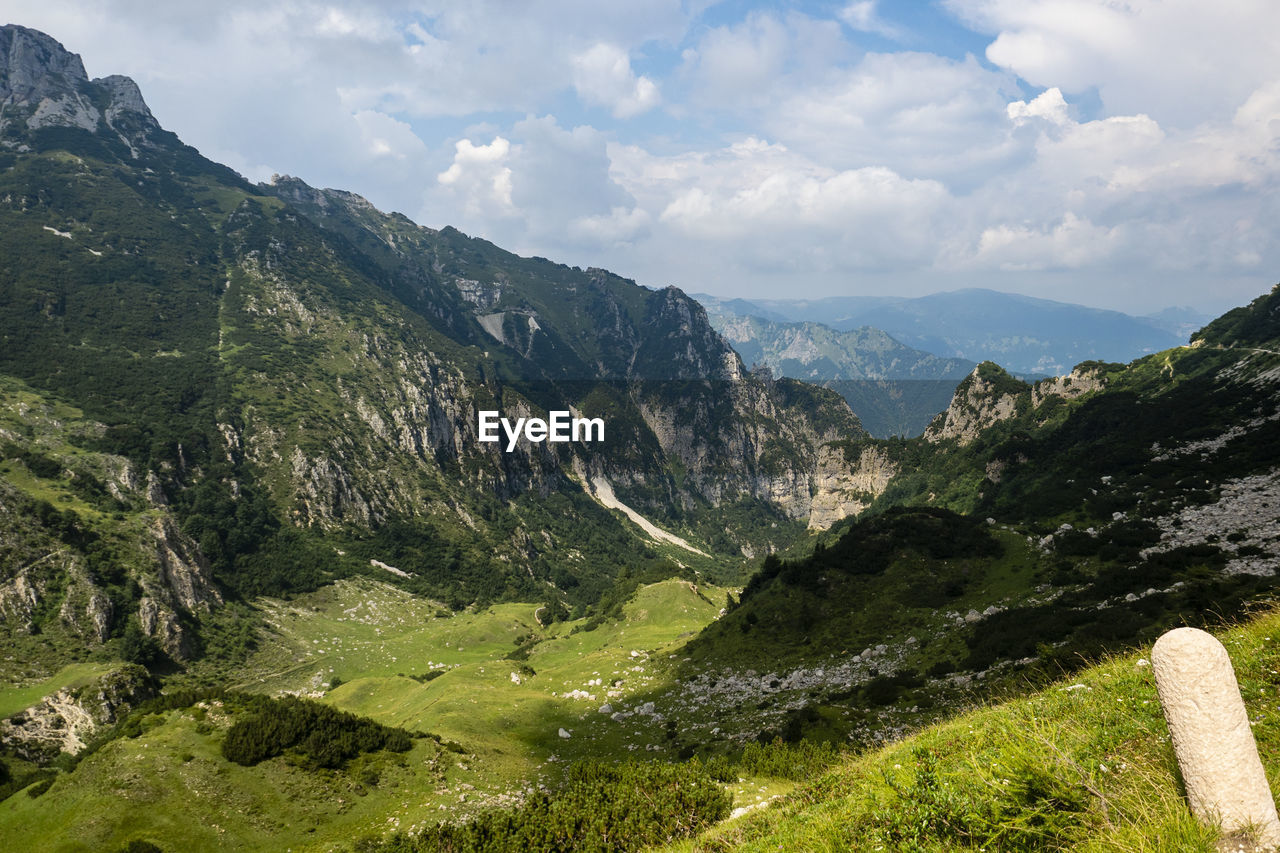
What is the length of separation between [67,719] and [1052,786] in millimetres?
112173

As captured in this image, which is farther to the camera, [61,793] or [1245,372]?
[1245,372]

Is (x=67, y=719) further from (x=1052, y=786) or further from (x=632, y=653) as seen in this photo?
(x=1052, y=786)

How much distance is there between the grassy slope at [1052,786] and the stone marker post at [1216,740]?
34 cm

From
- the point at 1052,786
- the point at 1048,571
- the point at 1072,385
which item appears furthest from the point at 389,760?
the point at 1072,385

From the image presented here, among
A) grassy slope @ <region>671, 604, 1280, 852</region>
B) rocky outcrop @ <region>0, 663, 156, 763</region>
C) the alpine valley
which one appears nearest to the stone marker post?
grassy slope @ <region>671, 604, 1280, 852</region>

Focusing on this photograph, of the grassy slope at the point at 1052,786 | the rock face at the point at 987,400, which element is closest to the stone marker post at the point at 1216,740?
the grassy slope at the point at 1052,786

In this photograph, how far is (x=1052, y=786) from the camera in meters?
7.23

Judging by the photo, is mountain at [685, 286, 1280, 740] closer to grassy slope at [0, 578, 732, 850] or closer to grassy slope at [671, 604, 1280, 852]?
grassy slope at [671, 604, 1280, 852]

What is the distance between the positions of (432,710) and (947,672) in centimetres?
4955

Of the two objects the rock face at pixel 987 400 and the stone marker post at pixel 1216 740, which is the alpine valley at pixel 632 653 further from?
the rock face at pixel 987 400

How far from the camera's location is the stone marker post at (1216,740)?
202 inches

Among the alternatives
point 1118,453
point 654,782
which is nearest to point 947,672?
point 654,782

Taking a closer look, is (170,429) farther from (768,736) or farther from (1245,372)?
(1245,372)

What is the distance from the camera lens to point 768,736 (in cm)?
4103
